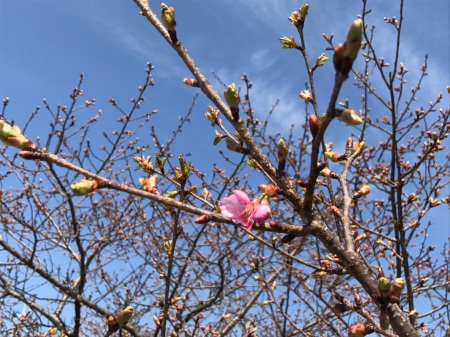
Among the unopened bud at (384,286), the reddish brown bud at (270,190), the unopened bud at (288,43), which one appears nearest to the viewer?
the unopened bud at (384,286)

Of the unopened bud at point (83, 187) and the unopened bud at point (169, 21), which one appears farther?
the unopened bud at point (169, 21)

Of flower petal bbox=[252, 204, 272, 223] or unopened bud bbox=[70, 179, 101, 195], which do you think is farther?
flower petal bbox=[252, 204, 272, 223]

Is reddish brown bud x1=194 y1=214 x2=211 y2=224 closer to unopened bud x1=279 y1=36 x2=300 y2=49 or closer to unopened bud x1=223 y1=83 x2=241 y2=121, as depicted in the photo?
unopened bud x1=223 y1=83 x2=241 y2=121

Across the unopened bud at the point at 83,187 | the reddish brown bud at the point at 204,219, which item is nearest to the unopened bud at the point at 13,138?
the unopened bud at the point at 83,187

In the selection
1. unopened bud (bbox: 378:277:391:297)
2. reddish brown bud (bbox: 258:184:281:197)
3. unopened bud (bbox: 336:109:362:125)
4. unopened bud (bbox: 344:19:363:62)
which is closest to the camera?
unopened bud (bbox: 344:19:363:62)

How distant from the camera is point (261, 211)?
144 centimetres

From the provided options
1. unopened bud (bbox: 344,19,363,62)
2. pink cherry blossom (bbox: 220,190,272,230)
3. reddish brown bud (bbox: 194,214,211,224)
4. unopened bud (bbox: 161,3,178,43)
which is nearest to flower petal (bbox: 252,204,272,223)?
pink cherry blossom (bbox: 220,190,272,230)

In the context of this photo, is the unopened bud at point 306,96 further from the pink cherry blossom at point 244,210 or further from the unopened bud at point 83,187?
the unopened bud at point 83,187

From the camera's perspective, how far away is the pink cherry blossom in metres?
1.42

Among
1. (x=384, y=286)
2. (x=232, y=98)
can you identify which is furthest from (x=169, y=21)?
(x=384, y=286)

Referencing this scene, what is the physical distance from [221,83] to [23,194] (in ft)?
13.9

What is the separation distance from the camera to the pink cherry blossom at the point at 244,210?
142cm

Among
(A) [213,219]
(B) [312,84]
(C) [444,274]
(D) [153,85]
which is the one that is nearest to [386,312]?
(A) [213,219]

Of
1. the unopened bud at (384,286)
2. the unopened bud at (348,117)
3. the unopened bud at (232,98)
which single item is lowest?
the unopened bud at (384,286)
